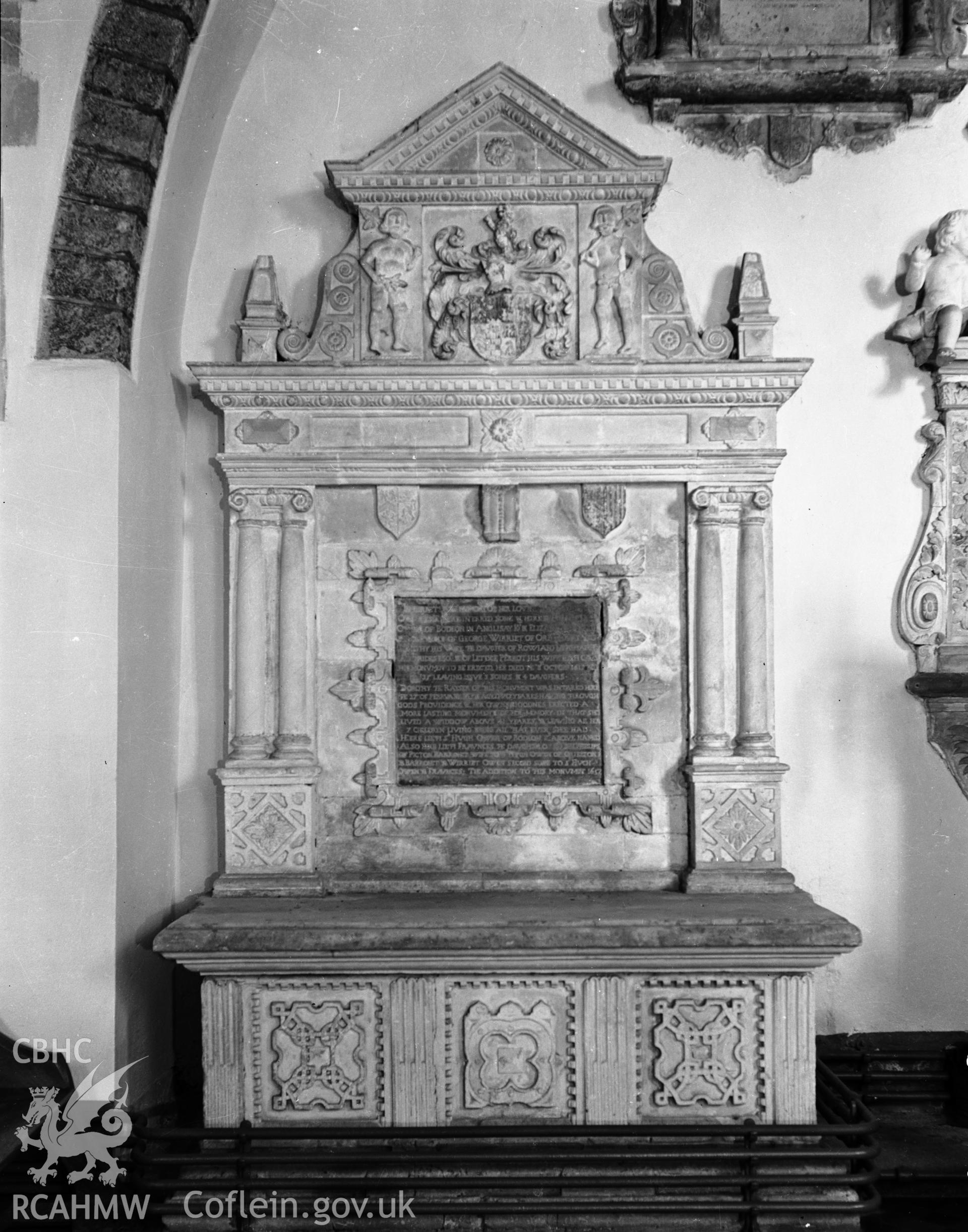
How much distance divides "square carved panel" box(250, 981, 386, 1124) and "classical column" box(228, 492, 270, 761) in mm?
1070

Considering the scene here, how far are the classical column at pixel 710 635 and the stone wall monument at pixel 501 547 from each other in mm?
12

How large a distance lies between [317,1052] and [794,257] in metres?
4.01

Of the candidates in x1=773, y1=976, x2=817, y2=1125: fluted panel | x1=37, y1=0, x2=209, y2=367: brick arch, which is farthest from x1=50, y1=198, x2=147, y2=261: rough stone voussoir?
x1=773, y1=976, x2=817, y2=1125: fluted panel

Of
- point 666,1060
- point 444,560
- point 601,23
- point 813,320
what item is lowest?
point 666,1060

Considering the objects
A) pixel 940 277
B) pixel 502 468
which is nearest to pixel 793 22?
pixel 940 277

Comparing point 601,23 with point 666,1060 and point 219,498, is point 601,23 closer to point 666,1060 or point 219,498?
point 219,498

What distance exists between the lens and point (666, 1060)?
400 cm

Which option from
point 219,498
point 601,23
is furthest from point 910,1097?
point 601,23

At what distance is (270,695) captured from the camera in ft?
15.3

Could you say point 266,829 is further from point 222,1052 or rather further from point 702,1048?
point 702,1048

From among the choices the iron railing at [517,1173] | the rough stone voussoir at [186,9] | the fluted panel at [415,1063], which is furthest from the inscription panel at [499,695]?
the rough stone voussoir at [186,9]

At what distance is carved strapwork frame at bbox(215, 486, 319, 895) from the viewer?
455 cm

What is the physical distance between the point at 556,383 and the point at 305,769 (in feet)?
6.54

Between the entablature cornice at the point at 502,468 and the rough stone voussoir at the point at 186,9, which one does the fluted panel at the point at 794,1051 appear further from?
the rough stone voussoir at the point at 186,9
